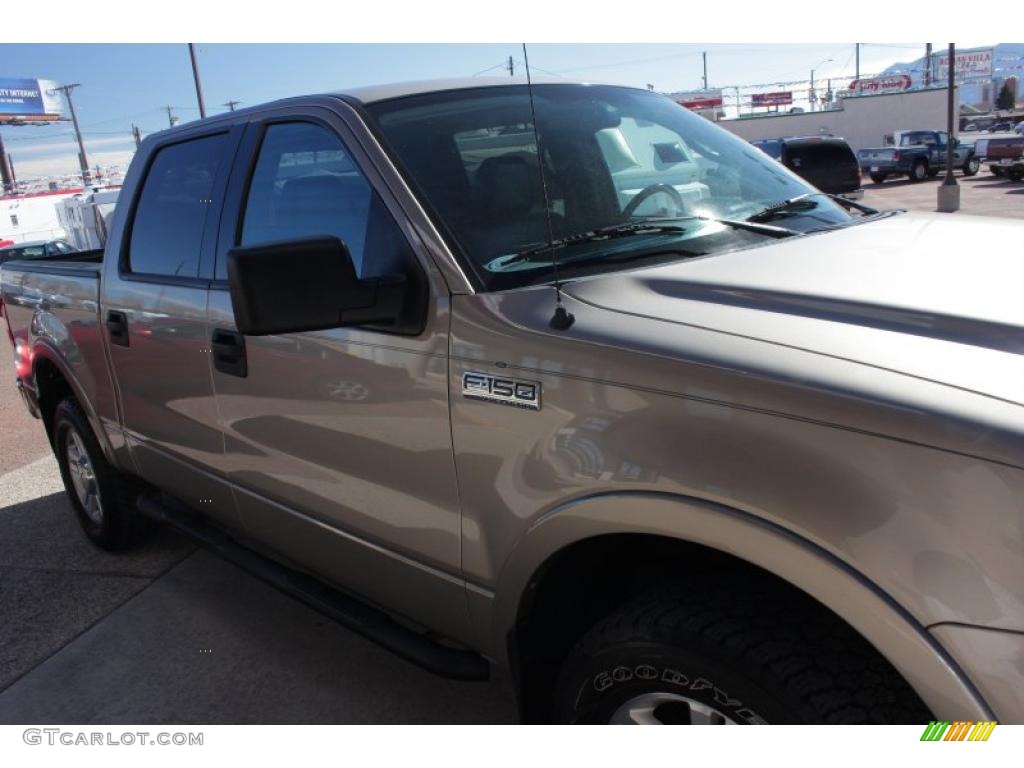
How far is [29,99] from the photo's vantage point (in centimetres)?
7000

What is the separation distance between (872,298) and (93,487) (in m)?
3.82

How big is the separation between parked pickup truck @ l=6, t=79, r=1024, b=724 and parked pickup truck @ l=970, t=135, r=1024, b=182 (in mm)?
29779

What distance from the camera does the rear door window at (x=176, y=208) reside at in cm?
315

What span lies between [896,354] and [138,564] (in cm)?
386

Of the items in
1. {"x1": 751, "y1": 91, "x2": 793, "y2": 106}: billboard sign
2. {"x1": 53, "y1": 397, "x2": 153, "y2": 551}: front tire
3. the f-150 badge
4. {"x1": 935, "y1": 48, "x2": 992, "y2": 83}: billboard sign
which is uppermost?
{"x1": 935, "y1": 48, "x2": 992, "y2": 83}: billboard sign

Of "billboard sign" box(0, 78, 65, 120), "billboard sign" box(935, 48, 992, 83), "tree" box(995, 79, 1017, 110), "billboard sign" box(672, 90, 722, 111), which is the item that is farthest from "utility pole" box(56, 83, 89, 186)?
"tree" box(995, 79, 1017, 110)

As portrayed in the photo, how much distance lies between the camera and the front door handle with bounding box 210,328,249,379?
2762 millimetres

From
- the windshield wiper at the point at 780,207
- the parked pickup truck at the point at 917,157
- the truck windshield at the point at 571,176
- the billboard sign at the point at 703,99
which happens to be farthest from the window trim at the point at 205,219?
the billboard sign at the point at 703,99

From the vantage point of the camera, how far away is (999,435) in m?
1.29

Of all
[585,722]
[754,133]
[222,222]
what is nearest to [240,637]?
[222,222]

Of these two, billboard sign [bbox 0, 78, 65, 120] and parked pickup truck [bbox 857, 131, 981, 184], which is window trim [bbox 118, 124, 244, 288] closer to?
parked pickup truck [bbox 857, 131, 981, 184]

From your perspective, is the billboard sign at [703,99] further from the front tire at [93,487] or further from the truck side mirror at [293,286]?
the truck side mirror at [293,286]

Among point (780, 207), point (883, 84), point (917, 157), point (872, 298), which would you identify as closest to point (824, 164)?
point (780, 207)
